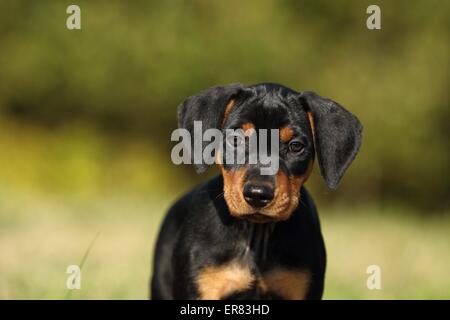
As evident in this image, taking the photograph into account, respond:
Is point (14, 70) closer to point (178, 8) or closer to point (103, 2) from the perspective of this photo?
point (103, 2)

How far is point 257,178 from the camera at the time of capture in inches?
176

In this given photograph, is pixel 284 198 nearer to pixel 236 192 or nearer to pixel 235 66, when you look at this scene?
pixel 236 192

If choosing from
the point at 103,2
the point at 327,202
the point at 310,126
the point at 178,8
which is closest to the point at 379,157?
the point at 327,202

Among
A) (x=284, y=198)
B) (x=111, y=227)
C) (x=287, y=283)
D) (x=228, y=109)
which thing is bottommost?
(x=111, y=227)

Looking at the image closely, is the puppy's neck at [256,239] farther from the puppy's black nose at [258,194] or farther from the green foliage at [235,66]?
the green foliage at [235,66]

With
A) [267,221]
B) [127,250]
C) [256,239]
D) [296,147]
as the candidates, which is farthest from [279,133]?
[127,250]

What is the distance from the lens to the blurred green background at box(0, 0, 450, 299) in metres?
16.3

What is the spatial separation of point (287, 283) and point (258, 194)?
2.44 ft

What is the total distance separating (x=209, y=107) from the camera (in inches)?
195

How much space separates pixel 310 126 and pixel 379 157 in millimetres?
11915

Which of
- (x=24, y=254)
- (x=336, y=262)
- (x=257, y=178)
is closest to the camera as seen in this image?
(x=257, y=178)

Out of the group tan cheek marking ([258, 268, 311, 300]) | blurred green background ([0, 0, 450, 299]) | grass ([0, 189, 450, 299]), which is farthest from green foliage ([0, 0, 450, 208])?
tan cheek marking ([258, 268, 311, 300])

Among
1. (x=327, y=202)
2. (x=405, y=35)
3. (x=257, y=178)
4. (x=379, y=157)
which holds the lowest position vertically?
(x=327, y=202)

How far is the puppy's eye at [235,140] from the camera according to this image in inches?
187
